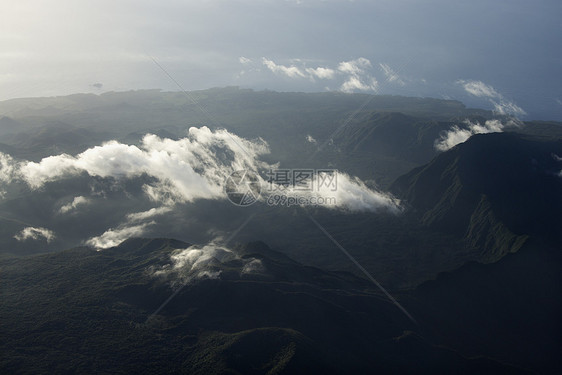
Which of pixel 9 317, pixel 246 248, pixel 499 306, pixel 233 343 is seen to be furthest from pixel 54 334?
pixel 499 306

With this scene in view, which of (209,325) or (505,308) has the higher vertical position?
(209,325)

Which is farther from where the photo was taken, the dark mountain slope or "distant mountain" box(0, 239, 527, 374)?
the dark mountain slope

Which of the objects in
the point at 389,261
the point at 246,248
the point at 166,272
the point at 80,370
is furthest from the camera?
the point at 389,261

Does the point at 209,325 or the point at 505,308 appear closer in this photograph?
the point at 209,325

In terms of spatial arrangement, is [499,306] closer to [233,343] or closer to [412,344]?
[412,344]

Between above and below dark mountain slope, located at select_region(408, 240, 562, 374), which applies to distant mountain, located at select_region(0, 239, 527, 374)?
above

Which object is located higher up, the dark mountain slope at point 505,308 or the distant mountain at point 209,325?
the distant mountain at point 209,325

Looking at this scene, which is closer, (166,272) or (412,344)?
(412,344)

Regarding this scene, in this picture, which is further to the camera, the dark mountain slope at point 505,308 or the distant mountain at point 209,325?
the dark mountain slope at point 505,308
